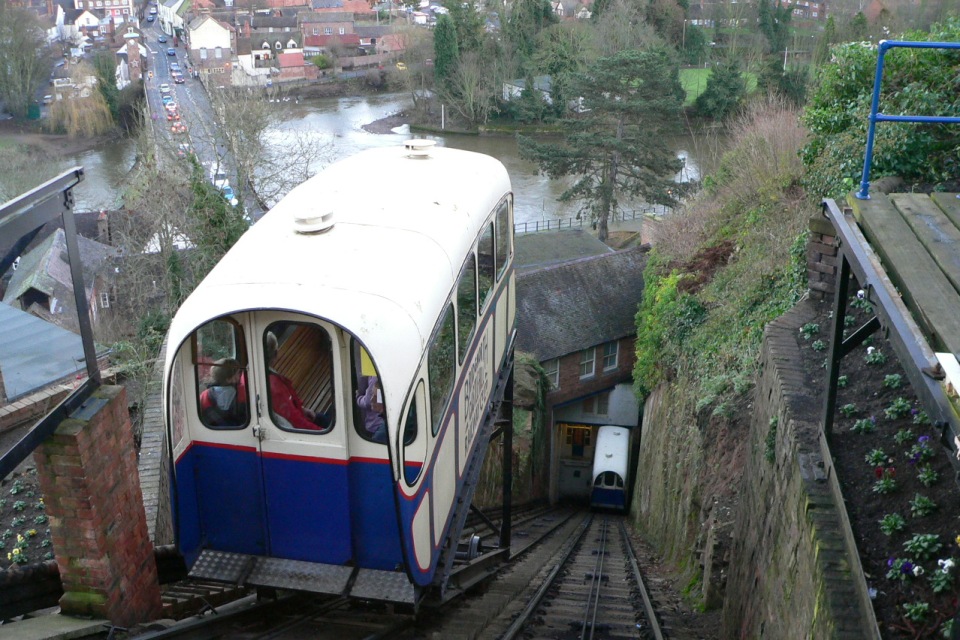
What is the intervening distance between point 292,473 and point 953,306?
3.89 metres

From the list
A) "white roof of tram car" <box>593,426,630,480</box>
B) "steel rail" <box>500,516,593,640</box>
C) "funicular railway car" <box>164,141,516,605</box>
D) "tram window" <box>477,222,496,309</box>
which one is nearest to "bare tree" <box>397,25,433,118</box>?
"white roof of tram car" <box>593,426,630,480</box>

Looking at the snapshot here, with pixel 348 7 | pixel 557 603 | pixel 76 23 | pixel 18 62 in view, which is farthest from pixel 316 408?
pixel 76 23

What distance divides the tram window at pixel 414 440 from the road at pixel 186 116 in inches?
736

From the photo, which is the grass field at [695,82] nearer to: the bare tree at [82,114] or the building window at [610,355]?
the building window at [610,355]

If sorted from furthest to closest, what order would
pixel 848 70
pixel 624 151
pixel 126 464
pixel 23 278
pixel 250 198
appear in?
pixel 624 151 → pixel 250 198 → pixel 848 70 → pixel 126 464 → pixel 23 278

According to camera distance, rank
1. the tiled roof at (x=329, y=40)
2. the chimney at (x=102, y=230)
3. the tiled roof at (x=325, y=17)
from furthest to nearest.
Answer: the tiled roof at (x=325, y=17) → the tiled roof at (x=329, y=40) → the chimney at (x=102, y=230)

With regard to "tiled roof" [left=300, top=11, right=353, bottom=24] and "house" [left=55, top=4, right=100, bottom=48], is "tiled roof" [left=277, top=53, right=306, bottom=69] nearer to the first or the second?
"tiled roof" [left=300, top=11, right=353, bottom=24]

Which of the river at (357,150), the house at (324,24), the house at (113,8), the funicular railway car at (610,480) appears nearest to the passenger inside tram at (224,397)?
the funicular railway car at (610,480)

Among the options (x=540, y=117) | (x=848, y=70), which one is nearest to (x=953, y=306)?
(x=848, y=70)

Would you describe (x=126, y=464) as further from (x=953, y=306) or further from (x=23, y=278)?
(x=953, y=306)

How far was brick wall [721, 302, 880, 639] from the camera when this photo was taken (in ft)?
14.6

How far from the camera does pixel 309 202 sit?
21.9ft

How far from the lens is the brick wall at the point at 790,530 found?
445 cm

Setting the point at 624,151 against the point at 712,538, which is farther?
the point at 624,151
